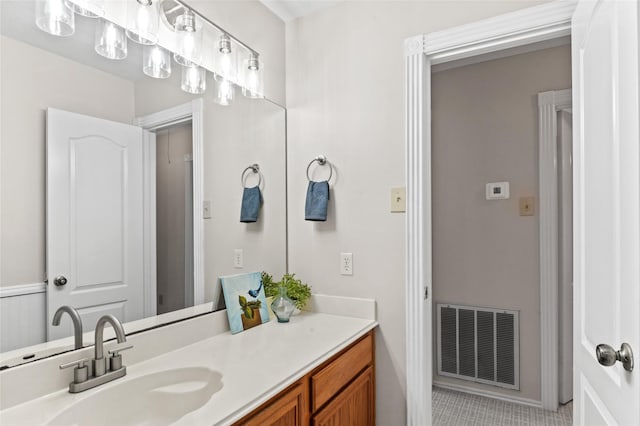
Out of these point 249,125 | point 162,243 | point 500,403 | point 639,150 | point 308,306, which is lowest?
point 500,403

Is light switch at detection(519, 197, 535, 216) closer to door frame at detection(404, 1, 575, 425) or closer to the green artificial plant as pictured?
door frame at detection(404, 1, 575, 425)

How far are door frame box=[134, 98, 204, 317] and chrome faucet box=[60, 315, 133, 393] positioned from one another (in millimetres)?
233

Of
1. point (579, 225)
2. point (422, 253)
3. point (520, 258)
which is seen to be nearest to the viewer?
point (579, 225)

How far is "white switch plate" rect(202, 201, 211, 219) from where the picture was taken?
1671 mm

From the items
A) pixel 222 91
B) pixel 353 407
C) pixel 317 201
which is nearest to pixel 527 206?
pixel 317 201

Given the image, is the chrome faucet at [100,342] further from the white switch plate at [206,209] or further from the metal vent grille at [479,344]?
the metal vent grille at [479,344]

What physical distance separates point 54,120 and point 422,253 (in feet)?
4.80

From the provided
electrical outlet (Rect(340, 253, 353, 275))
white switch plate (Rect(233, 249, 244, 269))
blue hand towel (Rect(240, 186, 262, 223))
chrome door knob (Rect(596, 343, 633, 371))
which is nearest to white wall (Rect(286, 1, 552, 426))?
electrical outlet (Rect(340, 253, 353, 275))

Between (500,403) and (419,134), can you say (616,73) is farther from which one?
(500,403)

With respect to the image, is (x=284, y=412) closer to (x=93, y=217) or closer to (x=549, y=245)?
(x=93, y=217)

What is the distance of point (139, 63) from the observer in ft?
4.57

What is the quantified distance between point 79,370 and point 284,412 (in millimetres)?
606

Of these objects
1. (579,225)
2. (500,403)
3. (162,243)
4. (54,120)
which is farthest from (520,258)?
(54,120)

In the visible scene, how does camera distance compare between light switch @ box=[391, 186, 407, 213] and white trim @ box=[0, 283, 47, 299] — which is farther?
light switch @ box=[391, 186, 407, 213]
